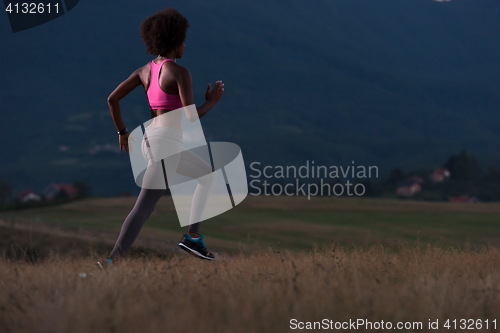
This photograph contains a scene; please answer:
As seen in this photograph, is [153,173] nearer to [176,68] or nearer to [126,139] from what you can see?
[126,139]

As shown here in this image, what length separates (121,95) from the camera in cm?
593

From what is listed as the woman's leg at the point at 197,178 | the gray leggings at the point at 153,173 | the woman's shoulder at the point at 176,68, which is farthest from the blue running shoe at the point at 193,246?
the woman's shoulder at the point at 176,68

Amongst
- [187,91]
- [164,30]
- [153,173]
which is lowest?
[153,173]

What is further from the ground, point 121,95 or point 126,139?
point 121,95

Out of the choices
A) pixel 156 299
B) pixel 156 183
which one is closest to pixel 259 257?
pixel 156 183

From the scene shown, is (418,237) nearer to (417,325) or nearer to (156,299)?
(417,325)

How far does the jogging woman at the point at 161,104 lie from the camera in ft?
18.3

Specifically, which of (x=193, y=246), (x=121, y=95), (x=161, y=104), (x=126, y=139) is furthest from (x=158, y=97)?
(x=193, y=246)

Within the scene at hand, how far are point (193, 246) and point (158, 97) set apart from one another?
74.0 inches

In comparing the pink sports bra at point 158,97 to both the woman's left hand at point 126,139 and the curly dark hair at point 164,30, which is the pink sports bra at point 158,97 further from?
the woman's left hand at point 126,139

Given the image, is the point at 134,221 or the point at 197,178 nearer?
the point at 134,221

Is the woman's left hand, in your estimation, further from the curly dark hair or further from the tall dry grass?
the tall dry grass

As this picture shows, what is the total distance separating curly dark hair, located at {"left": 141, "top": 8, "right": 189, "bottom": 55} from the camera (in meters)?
5.66

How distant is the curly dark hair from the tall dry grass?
256 centimetres
